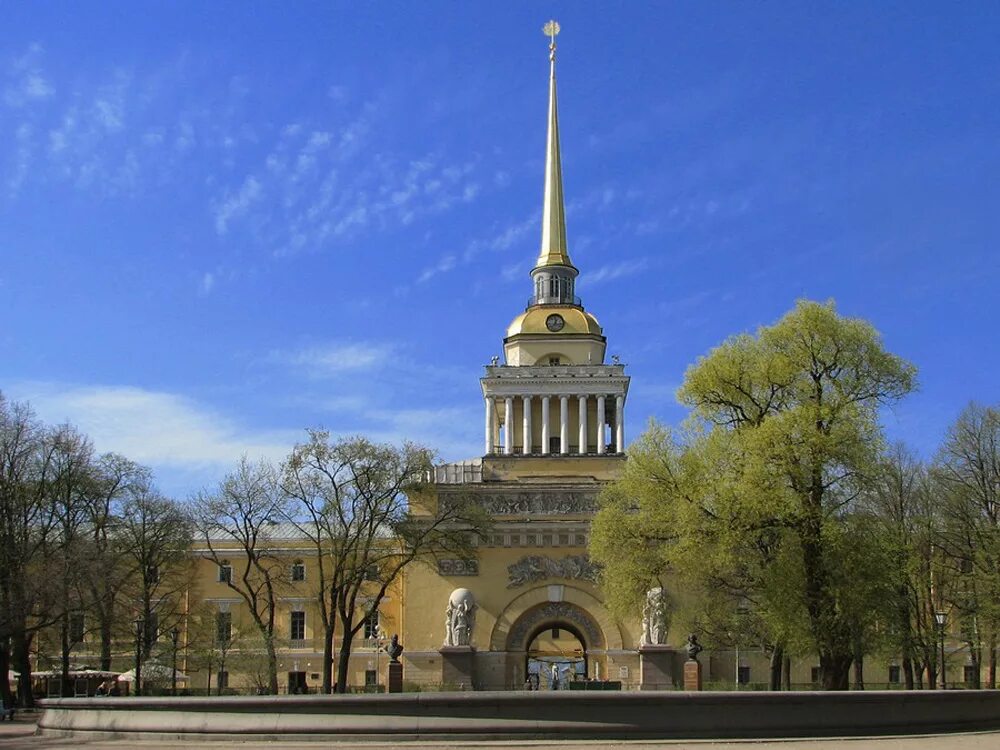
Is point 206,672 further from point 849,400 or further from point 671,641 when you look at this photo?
point 849,400

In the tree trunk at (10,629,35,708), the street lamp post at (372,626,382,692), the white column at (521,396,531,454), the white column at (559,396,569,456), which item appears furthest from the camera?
the white column at (559,396,569,456)

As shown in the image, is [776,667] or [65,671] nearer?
[776,667]

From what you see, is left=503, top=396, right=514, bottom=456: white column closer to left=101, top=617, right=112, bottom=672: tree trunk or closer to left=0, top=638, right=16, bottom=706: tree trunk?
left=101, top=617, right=112, bottom=672: tree trunk

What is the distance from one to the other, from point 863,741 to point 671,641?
2575cm

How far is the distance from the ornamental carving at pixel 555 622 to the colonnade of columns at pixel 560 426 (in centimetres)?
1538

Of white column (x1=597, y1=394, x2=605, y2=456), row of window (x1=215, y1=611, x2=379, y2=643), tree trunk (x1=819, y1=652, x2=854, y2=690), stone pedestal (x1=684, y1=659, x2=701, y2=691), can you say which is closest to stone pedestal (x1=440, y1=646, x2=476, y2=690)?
row of window (x1=215, y1=611, x2=379, y2=643)

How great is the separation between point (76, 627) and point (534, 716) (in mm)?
33765

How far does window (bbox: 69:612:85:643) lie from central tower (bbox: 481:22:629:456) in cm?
2162

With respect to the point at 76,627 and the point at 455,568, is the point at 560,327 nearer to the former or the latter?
the point at 455,568

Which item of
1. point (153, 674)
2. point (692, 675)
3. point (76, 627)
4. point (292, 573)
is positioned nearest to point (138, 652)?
point (153, 674)

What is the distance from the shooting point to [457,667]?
45844 mm

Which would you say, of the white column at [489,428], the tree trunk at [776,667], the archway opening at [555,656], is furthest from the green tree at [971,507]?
the white column at [489,428]

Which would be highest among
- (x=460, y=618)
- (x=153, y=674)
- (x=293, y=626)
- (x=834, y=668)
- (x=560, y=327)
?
(x=560, y=327)

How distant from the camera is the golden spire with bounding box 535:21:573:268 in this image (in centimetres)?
6844
